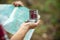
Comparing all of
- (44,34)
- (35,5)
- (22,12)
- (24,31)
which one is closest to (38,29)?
(44,34)

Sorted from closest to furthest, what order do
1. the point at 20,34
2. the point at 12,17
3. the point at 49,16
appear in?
the point at 20,34, the point at 12,17, the point at 49,16

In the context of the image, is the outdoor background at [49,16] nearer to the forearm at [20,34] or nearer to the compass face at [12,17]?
the compass face at [12,17]

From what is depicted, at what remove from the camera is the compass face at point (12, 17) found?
126cm

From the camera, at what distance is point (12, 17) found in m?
1.27

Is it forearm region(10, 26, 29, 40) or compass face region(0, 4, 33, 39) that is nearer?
forearm region(10, 26, 29, 40)

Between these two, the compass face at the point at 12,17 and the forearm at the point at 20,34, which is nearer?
the forearm at the point at 20,34

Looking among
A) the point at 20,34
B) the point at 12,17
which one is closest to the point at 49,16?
the point at 12,17

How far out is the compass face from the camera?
1.26m

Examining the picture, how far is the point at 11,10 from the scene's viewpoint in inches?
51.9

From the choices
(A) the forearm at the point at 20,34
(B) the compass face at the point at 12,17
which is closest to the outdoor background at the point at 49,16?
(B) the compass face at the point at 12,17

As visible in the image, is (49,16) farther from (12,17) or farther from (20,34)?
(20,34)

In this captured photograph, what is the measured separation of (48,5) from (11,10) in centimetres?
150

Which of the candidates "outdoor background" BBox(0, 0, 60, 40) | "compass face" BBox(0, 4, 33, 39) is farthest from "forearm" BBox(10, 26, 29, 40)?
"outdoor background" BBox(0, 0, 60, 40)

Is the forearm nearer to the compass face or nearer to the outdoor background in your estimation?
the compass face
